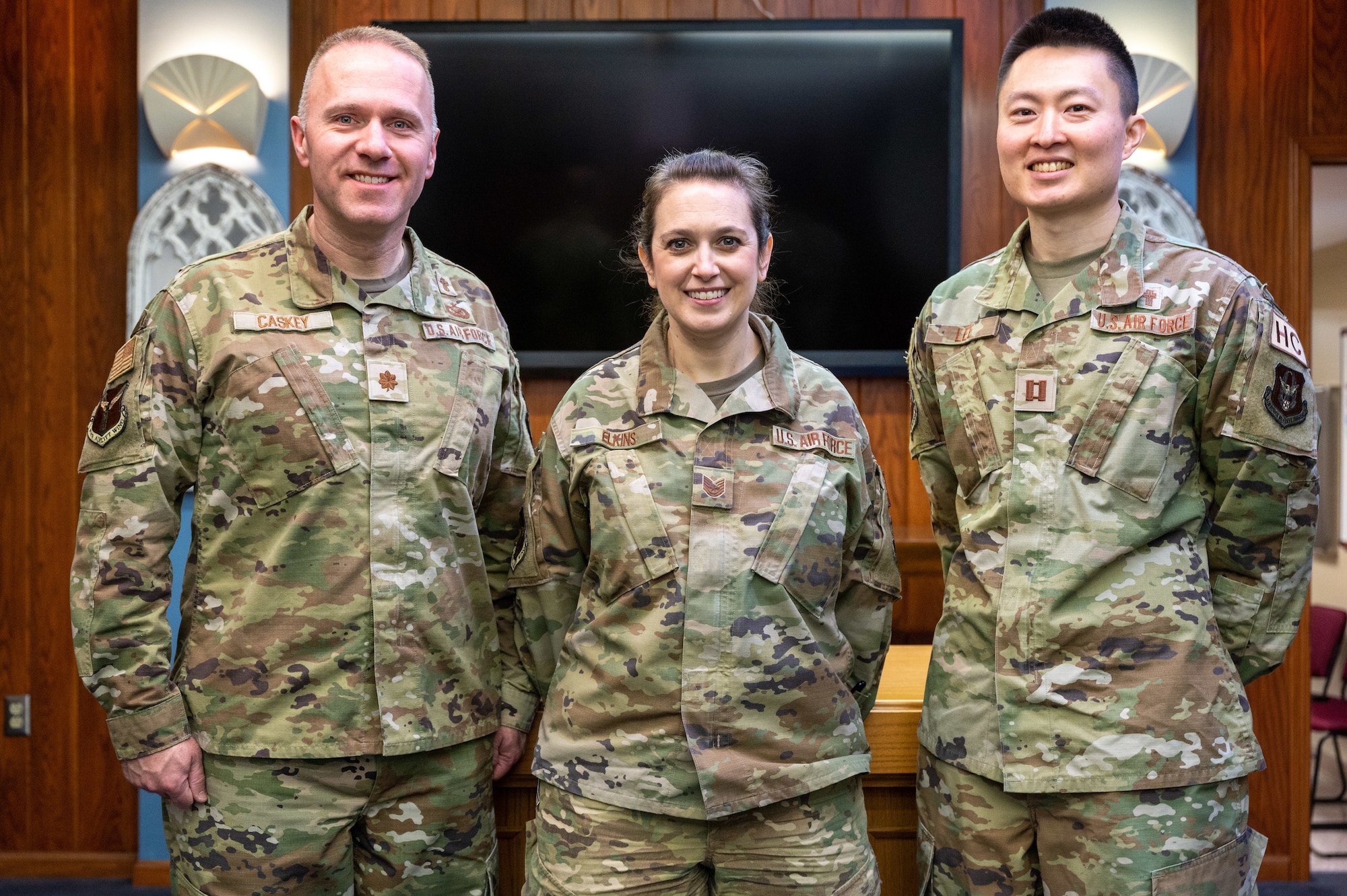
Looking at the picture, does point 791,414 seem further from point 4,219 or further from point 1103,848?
point 4,219

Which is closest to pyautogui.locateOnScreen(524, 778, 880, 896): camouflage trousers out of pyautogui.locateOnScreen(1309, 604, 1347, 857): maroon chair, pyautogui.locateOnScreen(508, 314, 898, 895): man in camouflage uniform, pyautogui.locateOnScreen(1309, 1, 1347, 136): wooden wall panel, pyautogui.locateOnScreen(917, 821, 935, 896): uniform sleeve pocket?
pyautogui.locateOnScreen(508, 314, 898, 895): man in camouflage uniform

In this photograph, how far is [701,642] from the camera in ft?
4.87

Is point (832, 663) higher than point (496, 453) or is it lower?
lower

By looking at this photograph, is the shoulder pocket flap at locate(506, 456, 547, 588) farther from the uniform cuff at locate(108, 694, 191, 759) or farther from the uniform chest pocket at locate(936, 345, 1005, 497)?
the uniform chest pocket at locate(936, 345, 1005, 497)

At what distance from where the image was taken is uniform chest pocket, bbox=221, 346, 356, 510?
5.26 ft

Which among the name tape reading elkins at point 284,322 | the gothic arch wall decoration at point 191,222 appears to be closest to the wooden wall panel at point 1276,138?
the name tape reading elkins at point 284,322

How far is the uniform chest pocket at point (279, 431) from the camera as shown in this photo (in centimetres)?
160

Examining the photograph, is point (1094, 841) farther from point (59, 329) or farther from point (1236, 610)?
point (59, 329)

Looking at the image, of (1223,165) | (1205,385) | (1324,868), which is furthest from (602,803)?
(1324,868)

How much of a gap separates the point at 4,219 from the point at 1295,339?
366cm

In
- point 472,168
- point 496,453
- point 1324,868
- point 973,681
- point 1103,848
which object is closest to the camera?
point 1103,848

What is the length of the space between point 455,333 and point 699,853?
93 cm

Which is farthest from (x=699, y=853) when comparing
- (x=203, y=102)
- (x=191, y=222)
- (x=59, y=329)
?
(x=59, y=329)

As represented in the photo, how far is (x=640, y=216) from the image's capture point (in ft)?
5.69
